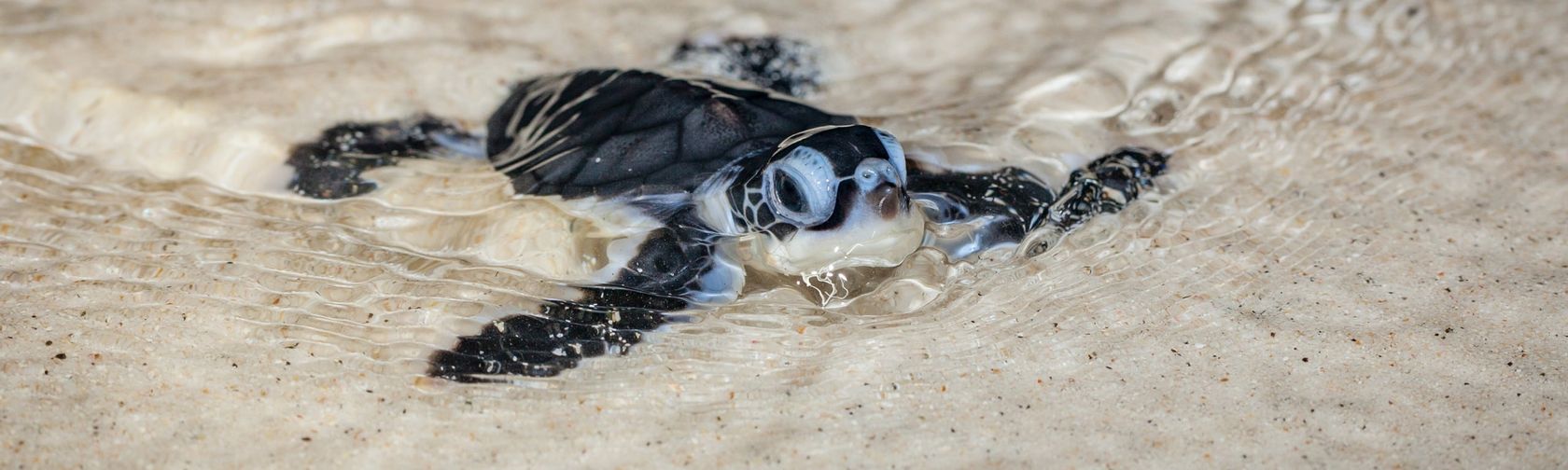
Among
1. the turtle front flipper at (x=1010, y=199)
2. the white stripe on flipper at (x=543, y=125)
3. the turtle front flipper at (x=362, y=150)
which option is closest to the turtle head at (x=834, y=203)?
the turtle front flipper at (x=1010, y=199)

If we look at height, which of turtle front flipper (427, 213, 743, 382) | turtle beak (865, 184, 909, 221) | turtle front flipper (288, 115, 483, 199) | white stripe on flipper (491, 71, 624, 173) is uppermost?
turtle beak (865, 184, 909, 221)

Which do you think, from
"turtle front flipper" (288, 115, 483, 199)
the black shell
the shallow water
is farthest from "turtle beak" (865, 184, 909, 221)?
"turtle front flipper" (288, 115, 483, 199)

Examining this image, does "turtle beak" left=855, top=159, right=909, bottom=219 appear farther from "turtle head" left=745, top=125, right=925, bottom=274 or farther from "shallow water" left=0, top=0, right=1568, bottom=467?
"shallow water" left=0, top=0, right=1568, bottom=467

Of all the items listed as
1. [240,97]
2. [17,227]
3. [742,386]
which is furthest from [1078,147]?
[17,227]

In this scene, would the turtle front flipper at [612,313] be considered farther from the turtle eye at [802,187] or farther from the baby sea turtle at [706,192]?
the turtle eye at [802,187]

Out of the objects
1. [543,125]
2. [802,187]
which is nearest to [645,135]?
[543,125]

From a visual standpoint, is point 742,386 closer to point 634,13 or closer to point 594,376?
point 594,376

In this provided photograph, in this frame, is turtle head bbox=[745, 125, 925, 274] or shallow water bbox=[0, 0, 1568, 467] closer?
shallow water bbox=[0, 0, 1568, 467]

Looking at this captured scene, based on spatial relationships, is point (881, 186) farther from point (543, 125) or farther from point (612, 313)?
point (543, 125)
